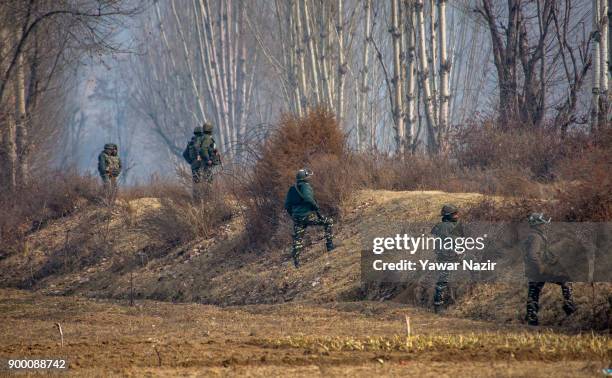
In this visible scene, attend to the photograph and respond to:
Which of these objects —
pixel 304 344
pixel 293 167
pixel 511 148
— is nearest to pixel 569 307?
pixel 304 344

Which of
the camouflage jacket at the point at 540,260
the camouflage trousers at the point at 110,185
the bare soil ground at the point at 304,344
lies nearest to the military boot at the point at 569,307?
the camouflage jacket at the point at 540,260

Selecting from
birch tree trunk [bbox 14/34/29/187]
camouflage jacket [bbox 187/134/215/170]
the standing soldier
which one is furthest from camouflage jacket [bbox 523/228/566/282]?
birch tree trunk [bbox 14/34/29/187]

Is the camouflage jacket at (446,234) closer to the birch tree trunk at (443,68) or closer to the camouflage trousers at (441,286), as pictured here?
the camouflage trousers at (441,286)

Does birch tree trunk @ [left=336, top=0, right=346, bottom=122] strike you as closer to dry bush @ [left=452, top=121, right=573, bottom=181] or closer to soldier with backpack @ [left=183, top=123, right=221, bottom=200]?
dry bush @ [left=452, top=121, right=573, bottom=181]

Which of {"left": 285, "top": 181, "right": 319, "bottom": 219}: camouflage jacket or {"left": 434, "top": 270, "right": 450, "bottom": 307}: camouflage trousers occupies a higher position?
{"left": 285, "top": 181, "right": 319, "bottom": 219}: camouflage jacket

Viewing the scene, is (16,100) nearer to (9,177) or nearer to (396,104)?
(9,177)

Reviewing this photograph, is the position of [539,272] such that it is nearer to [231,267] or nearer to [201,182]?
[231,267]

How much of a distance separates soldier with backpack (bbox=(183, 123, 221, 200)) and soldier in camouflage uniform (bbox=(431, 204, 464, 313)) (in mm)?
8771

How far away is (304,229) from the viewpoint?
53.4 feet

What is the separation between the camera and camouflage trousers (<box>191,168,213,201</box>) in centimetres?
2075

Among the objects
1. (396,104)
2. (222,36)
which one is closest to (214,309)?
(396,104)

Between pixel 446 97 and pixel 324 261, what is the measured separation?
634cm

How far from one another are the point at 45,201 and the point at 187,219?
670 cm

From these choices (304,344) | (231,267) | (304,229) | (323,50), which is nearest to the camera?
(304,344)
